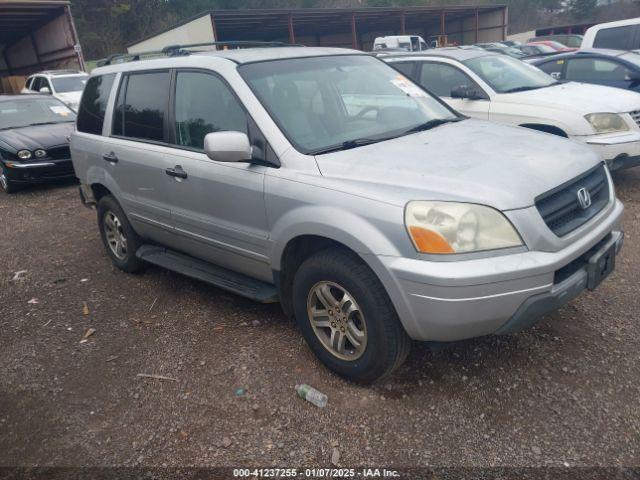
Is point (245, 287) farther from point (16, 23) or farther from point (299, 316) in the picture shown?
point (16, 23)

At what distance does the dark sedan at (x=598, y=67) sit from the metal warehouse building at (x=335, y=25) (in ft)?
59.9

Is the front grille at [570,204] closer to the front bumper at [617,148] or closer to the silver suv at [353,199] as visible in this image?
the silver suv at [353,199]

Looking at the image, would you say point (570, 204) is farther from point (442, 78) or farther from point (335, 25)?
point (335, 25)

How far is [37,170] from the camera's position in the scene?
8.32m

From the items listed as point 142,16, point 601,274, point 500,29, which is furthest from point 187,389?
point 142,16

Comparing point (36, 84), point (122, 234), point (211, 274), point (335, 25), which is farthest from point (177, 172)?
point (335, 25)

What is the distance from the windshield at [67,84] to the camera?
14.3 metres

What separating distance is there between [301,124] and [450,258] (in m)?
1.30

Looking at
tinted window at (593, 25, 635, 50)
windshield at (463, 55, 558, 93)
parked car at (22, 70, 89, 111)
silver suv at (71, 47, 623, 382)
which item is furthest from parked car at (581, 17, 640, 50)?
parked car at (22, 70, 89, 111)

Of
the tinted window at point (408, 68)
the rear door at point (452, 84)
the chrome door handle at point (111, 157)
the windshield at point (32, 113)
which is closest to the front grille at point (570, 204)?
the chrome door handle at point (111, 157)

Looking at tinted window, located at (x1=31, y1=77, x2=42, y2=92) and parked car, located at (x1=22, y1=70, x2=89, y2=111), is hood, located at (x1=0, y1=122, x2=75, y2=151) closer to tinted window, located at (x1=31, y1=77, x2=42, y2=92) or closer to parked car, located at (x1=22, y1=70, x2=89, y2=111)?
parked car, located at (x1=22, y1=70, x2=89, y2=111)

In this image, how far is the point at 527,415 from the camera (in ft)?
8.59

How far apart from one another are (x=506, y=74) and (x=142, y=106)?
472 cm

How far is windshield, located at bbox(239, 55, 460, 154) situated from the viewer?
10.3 ft
